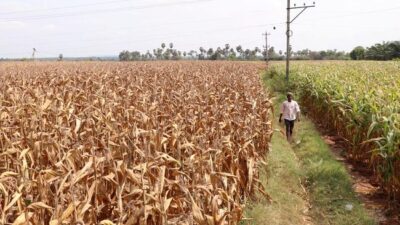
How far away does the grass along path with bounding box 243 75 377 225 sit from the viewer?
19.5 feet

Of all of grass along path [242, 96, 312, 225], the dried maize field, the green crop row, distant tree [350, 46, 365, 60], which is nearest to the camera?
the dried maize field

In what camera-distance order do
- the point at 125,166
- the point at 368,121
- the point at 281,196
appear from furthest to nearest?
the point at 368,121, the point at 281,196, the point at 125,166

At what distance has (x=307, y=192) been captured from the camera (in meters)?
7.19

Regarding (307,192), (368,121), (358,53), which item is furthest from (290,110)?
(358,53)

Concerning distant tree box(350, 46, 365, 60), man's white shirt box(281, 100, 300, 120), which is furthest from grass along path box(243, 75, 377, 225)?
distant tree box(350, 46, 365, 60)

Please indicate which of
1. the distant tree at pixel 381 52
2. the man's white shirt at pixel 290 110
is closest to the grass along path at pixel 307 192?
the man's white shirt at pixel 290 110

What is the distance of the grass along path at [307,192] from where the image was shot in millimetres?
5930

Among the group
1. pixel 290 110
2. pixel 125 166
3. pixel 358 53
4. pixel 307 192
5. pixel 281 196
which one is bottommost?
pixel 307 192

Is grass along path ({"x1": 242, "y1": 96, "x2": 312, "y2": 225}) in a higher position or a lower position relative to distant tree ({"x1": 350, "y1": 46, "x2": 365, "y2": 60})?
lower

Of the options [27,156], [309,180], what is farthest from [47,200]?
[309,180]

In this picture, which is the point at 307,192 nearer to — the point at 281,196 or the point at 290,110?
the point at 281,196

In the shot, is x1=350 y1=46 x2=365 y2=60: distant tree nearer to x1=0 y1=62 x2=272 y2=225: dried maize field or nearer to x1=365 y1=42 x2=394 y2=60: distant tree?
x1=365 y1=42 x2=394 y2=60: distant tree

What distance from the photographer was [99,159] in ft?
11.8

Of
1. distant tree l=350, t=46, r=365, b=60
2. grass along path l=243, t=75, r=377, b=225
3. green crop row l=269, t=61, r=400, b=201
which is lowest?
grass along path l=243, t=75, r=377, b=225
